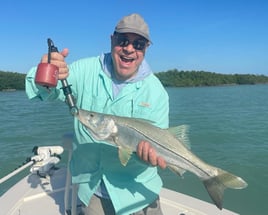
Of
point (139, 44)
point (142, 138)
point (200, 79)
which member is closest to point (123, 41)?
point (139, 44)

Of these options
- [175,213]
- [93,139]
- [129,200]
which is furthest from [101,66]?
[175,213]

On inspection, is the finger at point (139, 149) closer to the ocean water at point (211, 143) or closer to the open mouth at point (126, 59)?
the open mouth at point (126, 59)

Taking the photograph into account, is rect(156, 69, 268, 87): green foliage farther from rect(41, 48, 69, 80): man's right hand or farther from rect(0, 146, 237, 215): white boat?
rect(41, 48, 69, 80): man's right hand

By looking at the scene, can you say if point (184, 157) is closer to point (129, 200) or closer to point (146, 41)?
point (129, 200)

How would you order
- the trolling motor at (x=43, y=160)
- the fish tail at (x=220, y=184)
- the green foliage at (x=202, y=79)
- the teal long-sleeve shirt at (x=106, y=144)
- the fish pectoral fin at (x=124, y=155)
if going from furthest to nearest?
1. the green foliage at (x=202, y=79)
2. the trolling motor at (x=43, y=160)
3. the teal long-sleeve shirt at (x=106, y=144)
4. the fish pectoral fin at (x=124, y=155)
5. the fish tail at (x=220, y=184)

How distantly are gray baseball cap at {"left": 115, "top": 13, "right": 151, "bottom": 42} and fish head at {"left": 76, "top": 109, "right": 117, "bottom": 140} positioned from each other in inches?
31.9

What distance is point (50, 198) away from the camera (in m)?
4.50

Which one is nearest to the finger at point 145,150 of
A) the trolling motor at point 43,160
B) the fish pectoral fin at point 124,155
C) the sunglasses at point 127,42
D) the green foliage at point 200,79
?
the fish pectoral fin at point 124,155

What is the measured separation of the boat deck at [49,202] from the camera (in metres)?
4.13

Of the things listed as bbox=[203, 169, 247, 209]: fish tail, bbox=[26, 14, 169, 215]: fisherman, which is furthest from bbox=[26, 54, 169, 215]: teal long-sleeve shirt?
bbox=[203, 169, 247, 209]: fish tail

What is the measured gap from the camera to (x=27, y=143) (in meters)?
13.6

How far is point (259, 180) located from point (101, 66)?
22.8ft

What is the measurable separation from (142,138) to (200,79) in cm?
8717

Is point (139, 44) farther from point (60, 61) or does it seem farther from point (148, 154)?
point (148, 154)
